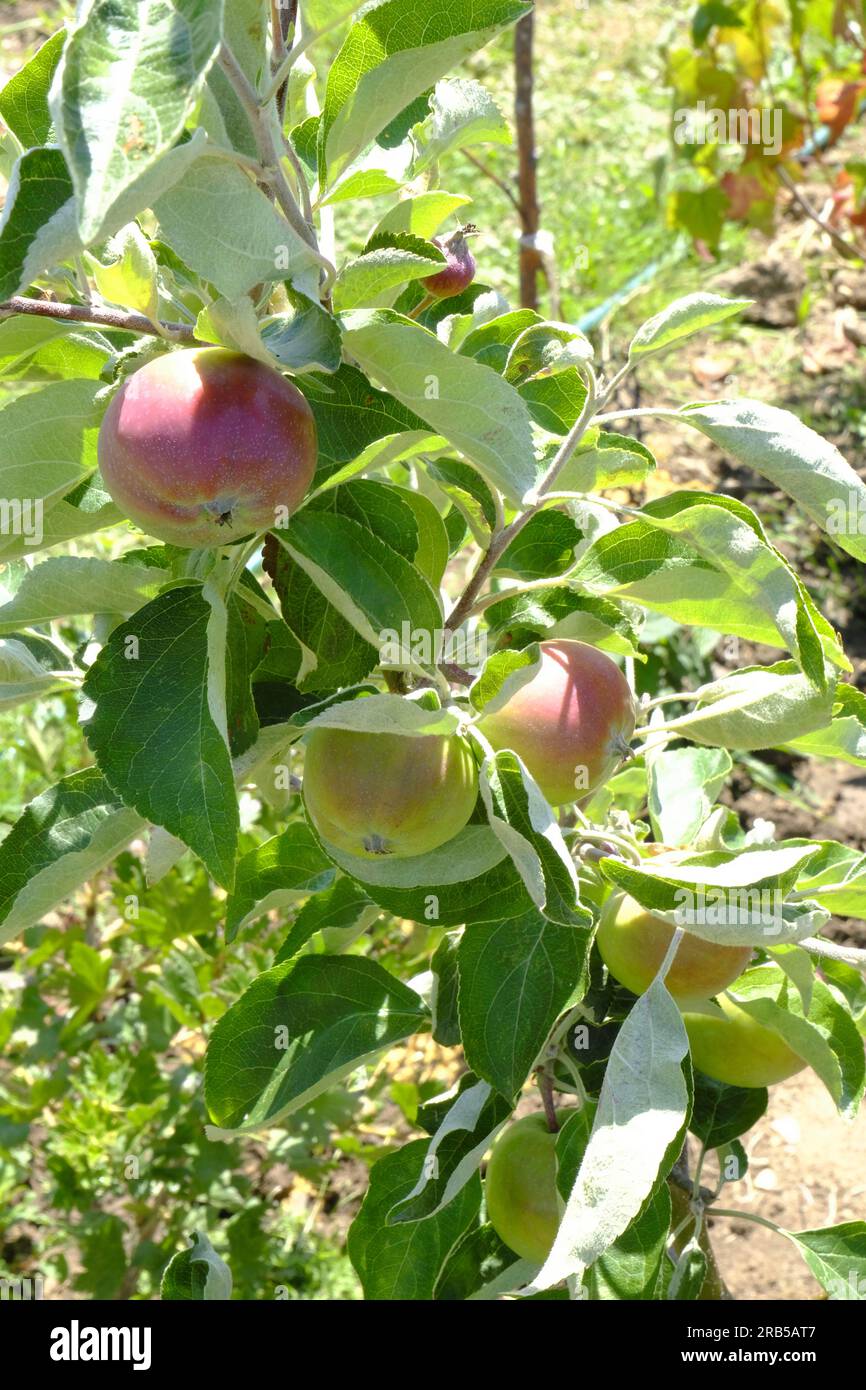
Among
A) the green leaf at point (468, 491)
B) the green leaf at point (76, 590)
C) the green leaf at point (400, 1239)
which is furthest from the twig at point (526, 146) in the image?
the green leaf at point (400, 1239)

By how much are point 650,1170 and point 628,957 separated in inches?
7.5

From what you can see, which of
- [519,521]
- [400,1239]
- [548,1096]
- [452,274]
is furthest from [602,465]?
[400,1239]

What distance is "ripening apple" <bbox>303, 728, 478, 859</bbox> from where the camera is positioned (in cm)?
78

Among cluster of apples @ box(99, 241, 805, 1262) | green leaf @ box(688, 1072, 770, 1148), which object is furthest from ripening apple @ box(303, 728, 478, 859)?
green leaf @ box(688, 1072, 770, 1148)

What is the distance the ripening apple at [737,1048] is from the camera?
997 mm

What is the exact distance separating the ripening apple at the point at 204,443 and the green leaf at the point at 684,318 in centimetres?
23

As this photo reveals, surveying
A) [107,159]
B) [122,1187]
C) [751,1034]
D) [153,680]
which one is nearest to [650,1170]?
[751,1034]

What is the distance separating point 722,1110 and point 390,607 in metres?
0.61

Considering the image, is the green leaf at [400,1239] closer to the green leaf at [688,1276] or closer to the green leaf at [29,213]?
the green leaf at [688,1276]

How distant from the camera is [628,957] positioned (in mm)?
900

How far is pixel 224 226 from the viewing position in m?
0.65

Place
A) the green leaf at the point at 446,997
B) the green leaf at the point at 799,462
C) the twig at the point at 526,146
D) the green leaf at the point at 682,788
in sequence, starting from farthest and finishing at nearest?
1. the twig at the point at 526,146
2. the green leaf at the point at 682,788
3. the green leaf at the point at 446,997
4. the green leaf at the point at 799,462

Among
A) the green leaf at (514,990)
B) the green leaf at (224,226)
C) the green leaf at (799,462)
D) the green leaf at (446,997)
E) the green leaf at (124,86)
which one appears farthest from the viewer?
the green leaf at (446,997)
